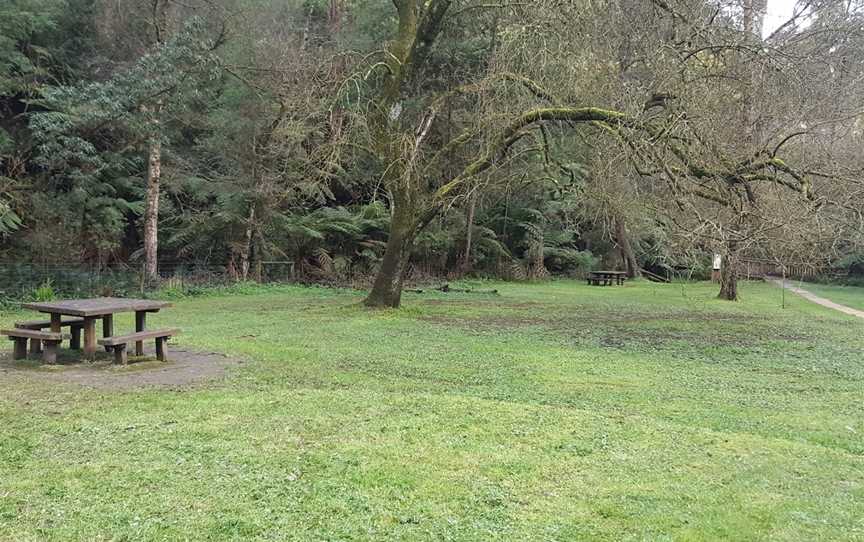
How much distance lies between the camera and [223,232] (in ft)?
65.6

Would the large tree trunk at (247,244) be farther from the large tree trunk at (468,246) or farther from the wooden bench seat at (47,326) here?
the wooden bench seat at (47,326)

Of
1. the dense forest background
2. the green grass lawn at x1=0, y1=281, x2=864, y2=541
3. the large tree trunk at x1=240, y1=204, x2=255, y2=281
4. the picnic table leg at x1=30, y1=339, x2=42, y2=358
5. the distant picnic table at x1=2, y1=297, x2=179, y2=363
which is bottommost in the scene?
the green grass lawn at x1=0, y1=281, x2=864, y2=541

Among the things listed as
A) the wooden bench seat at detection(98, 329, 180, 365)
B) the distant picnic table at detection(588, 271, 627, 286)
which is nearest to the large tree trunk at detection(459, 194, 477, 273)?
the distant picnic table at detection(588, 271, 627, 286)

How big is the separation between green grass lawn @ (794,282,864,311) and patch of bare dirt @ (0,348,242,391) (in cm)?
1933

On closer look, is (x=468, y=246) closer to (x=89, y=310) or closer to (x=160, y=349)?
(x=160, y=349)

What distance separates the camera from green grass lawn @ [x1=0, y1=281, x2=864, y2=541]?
3.25 meters

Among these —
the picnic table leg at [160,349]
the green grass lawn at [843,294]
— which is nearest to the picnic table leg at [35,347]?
the picnic table leg at [160,349]

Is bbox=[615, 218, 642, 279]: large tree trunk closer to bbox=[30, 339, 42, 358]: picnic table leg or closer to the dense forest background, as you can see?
the dense forest background

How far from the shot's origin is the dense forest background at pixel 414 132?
33.0 ft

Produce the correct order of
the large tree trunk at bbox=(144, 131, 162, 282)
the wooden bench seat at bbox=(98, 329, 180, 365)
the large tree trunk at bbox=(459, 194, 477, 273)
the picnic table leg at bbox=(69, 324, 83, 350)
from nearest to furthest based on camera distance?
the wooden bench seat at bbox=(98, 329, 180, 365), the picnic table leg at bbox=(69, 324, 83, 350), the large tree trunk at bbox=(144, 131, 162, 282), the large tree trunk at bbox=(459, 194, 477, 273)

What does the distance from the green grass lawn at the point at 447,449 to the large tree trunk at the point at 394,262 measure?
184 inches

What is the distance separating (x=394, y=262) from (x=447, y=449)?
9.45 metres

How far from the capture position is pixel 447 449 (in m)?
4.37

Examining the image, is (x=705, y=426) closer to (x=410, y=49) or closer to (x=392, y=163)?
(x=392, y=163)
